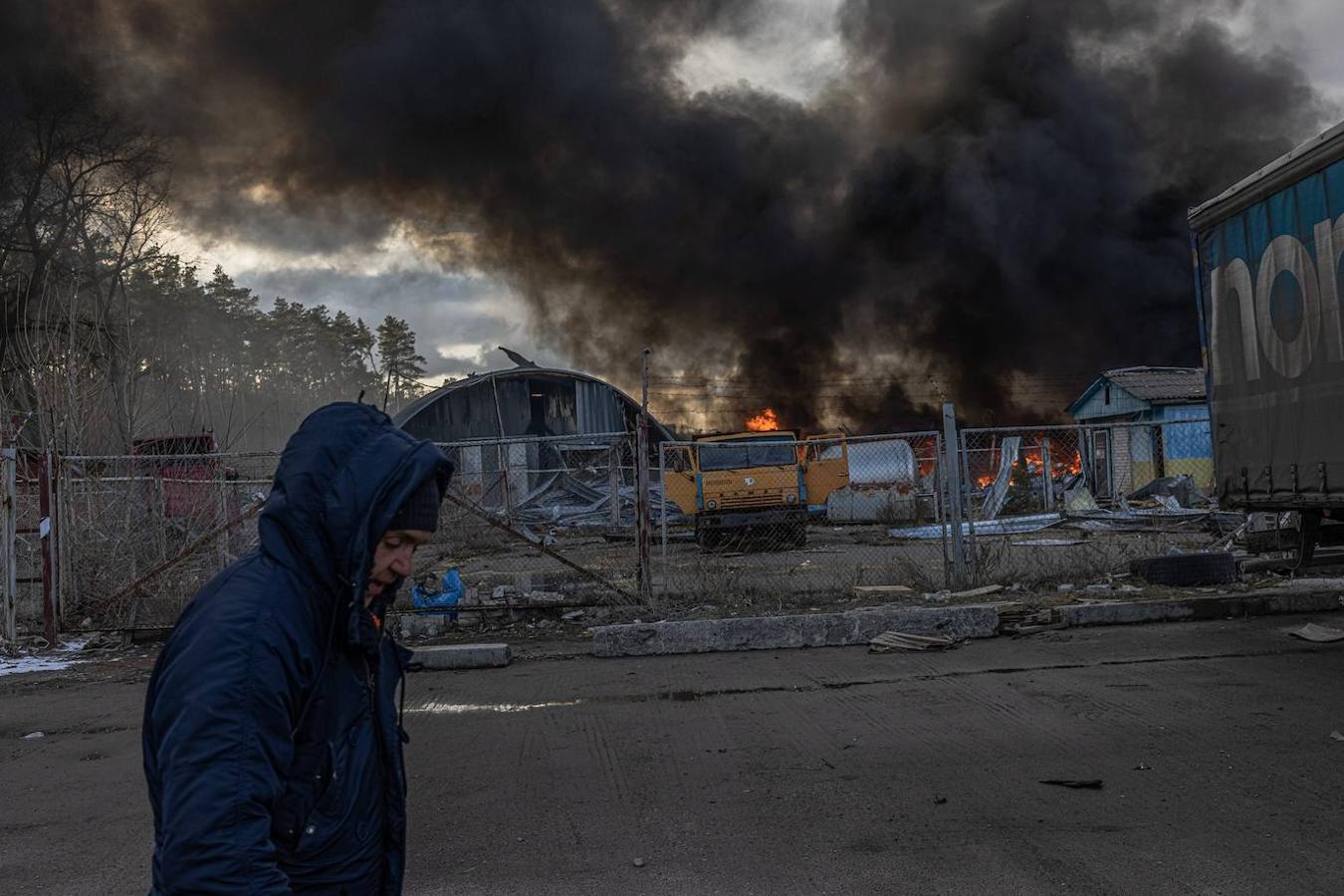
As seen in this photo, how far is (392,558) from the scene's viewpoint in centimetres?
192

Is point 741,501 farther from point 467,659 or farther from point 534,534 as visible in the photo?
point 467,659

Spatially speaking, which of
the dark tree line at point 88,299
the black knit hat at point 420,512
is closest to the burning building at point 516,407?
the dark tree line at point 88,299

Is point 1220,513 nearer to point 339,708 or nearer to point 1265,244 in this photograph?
point 1265,244

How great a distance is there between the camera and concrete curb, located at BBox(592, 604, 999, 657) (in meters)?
8.80

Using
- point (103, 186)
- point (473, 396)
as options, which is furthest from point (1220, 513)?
point (103, 186)

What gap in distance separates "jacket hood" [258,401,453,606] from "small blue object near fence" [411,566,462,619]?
8.41 metres

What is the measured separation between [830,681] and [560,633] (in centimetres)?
353

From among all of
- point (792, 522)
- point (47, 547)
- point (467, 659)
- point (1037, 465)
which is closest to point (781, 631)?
point (467, 659)

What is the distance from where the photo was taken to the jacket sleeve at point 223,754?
5.16 feet

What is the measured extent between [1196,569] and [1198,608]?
170 cm

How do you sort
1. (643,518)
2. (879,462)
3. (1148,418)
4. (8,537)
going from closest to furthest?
(8,537) → (643,518) → (879,462) → (1148,418)

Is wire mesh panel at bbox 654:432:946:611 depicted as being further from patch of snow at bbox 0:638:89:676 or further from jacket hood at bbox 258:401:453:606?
jacket hood at bbox 258:401:453:606

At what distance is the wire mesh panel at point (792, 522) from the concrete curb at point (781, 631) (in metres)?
1.68

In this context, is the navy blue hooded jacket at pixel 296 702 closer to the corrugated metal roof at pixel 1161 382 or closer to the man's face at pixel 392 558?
the man's face at pixel 392 558
